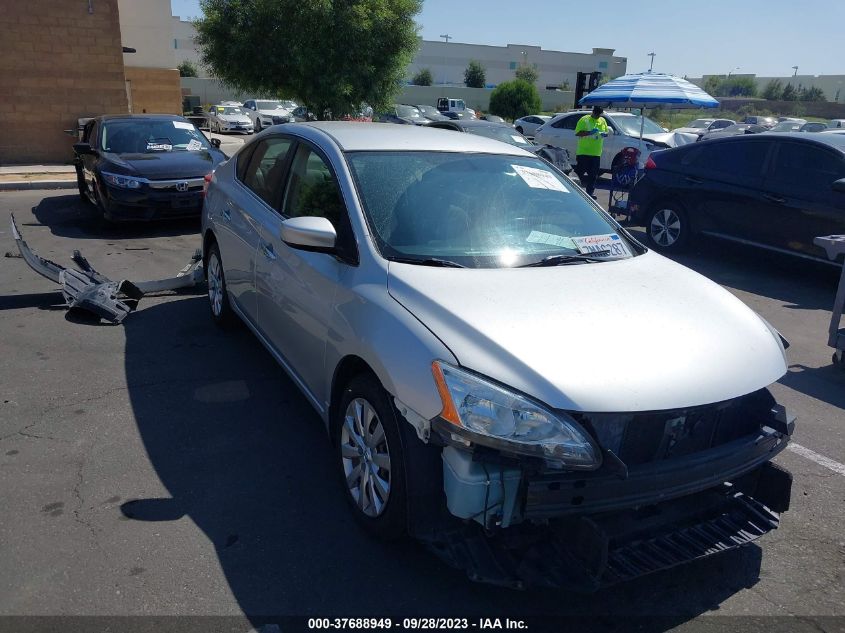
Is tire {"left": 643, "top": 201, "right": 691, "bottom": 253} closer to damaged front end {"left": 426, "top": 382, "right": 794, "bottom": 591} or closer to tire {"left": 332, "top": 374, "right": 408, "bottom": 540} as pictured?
damaged front end {"left": 426, "top": 382, "right": 794, "bottom": 591}

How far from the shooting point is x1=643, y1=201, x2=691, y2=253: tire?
29.6ft

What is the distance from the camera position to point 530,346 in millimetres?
2682

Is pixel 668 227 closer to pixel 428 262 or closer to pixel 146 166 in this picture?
pixel 428 262

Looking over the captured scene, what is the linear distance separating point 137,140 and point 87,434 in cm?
741

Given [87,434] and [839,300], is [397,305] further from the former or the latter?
[839,300]

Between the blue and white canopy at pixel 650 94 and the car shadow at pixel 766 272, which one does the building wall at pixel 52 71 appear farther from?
the car shadow at pixel 766 272

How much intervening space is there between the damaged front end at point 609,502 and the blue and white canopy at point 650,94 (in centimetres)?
1287

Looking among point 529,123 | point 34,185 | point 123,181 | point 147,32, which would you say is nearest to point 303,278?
point 123,181

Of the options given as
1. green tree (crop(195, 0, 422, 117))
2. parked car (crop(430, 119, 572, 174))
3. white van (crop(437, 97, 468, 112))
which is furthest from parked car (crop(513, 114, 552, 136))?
parked car (crop(430, 119, 572, 174))

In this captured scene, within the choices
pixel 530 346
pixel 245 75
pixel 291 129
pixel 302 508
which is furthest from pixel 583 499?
pixel 245 75

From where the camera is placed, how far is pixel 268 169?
475 cm

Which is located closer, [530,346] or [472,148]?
[530,346]

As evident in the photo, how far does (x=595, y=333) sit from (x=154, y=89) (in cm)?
2285

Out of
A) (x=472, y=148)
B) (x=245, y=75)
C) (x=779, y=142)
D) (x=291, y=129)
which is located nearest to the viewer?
(x=472, y=148)
